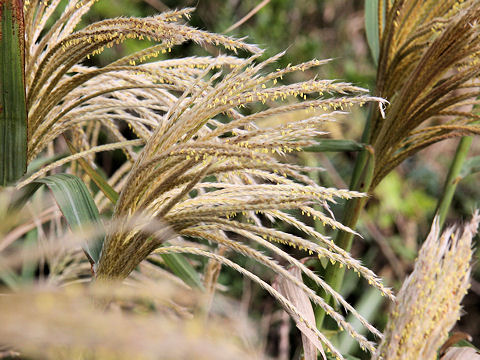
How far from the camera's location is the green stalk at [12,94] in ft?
1.82

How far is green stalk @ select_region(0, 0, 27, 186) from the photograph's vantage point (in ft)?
1.82

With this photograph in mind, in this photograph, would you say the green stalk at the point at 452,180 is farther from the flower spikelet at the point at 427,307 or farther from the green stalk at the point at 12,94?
the green stalk at the point at 12,94

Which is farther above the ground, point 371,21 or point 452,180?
point 371,21

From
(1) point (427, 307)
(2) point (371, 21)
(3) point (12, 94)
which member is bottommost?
(1) point (427, 307)

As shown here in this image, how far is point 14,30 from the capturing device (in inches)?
22.0

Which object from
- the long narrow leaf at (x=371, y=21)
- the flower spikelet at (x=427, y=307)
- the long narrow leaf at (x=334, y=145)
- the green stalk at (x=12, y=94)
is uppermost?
the long narrow leaf at (x=371, y=21)

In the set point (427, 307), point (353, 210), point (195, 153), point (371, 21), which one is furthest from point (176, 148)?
Answer: point (371, 21)

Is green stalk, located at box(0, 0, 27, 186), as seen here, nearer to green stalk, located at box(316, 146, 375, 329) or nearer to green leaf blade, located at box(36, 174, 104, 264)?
green leaf blade, located at box(36, 174, 104, 264)

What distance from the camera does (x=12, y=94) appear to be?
1.88 feet

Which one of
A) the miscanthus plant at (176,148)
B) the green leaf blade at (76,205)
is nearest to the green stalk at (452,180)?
the miscanthus plant at (176,148)

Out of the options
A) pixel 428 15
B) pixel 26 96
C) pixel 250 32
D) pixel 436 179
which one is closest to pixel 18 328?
pixel 26 96

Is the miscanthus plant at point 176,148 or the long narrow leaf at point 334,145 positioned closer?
the miscanthus plant at point 176,148

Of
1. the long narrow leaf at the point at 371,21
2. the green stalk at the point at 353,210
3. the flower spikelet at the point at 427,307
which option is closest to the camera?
the flower spikelet at the point at 427,307

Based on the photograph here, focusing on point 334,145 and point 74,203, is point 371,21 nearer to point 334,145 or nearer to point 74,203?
point 334,145
